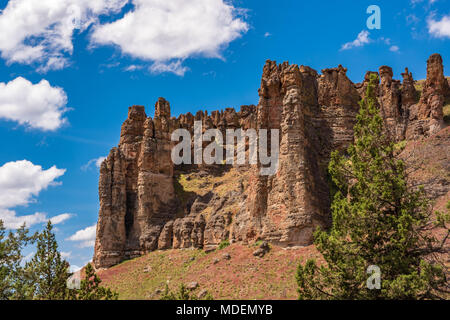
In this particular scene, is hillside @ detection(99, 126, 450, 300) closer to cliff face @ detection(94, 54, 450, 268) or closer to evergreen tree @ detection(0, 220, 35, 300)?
cliff face @ detection(94, 54, 450, 268)

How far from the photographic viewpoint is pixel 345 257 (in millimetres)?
26109

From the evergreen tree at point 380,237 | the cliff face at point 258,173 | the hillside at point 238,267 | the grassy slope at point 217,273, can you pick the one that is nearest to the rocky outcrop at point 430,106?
the cliff face at point 258,173

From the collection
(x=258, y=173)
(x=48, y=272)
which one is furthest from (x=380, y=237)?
(x=258, y=173)

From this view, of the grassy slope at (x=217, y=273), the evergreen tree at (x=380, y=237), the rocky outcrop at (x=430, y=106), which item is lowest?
the grassy slope at (x=217, y=273)

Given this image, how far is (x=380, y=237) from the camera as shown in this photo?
25.5 meters

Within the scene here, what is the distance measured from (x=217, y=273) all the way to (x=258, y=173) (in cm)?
1304

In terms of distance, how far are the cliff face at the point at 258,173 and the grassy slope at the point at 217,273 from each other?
2.24 meters

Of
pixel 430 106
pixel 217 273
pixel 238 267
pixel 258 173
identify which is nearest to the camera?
pixel 238 267

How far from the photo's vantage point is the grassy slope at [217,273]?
45.5 meters

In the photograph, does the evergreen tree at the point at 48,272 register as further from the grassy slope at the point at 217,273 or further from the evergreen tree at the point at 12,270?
the grassy slope at the point at 217,273

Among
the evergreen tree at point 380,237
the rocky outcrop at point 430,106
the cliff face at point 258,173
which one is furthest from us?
the rocky outcrop at point 430,106

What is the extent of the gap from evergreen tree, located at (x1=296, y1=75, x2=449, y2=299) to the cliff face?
8.68m

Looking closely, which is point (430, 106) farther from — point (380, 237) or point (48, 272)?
point (48, 272)
